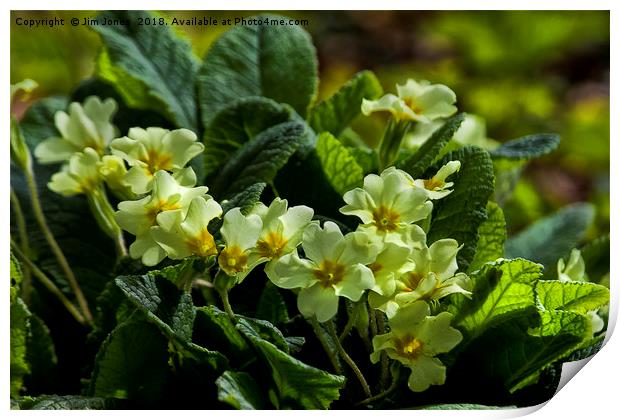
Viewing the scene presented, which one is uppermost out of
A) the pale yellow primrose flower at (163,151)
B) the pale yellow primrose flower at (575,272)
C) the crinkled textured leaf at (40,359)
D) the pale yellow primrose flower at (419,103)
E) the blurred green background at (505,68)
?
the pale yellow primrose flower at (419,103)

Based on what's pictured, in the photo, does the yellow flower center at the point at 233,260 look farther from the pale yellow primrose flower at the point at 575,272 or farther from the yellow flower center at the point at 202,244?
the pale yellow primrose flower at the point at 575,272

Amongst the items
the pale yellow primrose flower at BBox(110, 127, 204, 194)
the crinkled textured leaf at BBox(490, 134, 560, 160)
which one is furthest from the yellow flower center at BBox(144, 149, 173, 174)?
the crinkled textured leaf at BBox(490, 134, 560, 160)

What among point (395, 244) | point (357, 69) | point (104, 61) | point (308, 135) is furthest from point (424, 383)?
point (357, 69)

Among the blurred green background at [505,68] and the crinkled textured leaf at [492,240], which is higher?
the crinkled textured leaf at [492,240]

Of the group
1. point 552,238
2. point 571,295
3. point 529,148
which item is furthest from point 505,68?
point 571,295

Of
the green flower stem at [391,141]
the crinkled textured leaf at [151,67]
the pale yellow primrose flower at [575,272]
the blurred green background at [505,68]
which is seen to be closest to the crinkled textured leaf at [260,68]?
the crinkled textured leaf at [151,67]

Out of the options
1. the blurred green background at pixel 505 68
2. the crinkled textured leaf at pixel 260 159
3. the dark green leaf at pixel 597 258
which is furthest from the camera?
the blurred green background at pixel 505 68

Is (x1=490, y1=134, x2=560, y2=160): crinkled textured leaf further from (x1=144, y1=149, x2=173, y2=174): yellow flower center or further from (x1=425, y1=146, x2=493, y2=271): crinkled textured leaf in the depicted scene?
(x1=144, y1=149, x2=173, y2=174): yellow flower center
